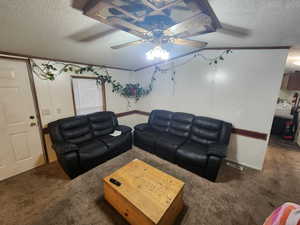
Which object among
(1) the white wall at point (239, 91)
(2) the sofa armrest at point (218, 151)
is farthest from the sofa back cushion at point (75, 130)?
(2) the sofa armrest at point (218, 151)

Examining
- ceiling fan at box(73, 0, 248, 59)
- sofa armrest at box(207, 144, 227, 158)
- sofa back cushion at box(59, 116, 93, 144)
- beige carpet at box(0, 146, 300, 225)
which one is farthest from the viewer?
sofa back cushion at box(59, 116, 93, 144)

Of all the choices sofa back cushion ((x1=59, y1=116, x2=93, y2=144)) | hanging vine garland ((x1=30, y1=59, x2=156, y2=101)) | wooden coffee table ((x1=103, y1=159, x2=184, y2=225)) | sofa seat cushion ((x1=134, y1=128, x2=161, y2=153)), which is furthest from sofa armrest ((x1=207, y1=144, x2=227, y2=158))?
sofa back cushion ((x1=59, y1=116, x2=93, y2=144))

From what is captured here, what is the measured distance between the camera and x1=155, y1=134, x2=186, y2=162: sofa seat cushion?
2418mm

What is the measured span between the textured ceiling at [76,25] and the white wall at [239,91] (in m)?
0.35

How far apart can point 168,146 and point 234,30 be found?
2145 millimetres

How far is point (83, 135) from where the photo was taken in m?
2.63

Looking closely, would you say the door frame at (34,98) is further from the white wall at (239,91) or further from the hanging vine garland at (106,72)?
the white wall at (239,91)

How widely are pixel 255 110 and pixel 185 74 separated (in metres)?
1.63

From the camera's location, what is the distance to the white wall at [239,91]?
Answer: 214cm

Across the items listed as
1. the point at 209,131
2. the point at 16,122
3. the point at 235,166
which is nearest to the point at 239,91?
the point at 209,131

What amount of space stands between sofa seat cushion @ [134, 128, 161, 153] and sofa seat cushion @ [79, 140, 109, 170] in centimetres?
85

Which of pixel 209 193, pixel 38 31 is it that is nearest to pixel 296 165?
pixel 209 193

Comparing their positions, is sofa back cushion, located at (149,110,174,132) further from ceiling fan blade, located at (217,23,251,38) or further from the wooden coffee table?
ceiling fan blade, located at (217,23,251,38)

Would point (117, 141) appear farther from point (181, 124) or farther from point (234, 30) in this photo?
point (234, 30)
